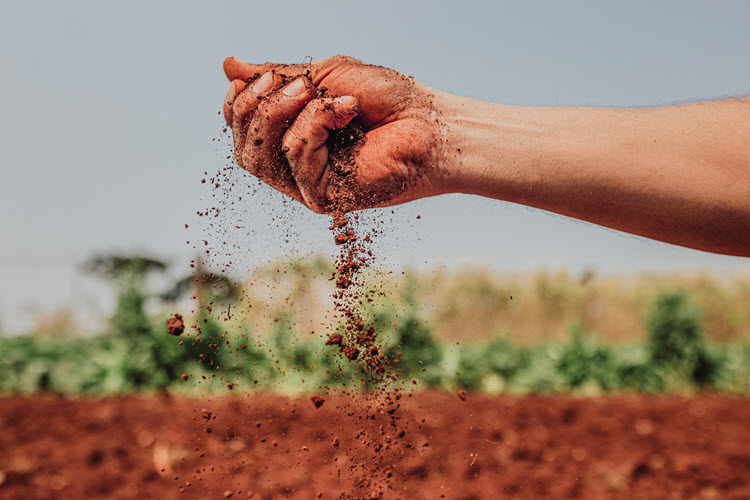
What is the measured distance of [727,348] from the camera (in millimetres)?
7668

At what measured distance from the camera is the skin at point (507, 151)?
5.91 feet

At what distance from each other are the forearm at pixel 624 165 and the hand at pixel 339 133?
129mm

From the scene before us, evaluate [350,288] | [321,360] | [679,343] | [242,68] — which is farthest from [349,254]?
[679,343]

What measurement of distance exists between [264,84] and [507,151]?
94cm

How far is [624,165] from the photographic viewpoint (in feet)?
6.04

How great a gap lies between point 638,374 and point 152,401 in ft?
18.8

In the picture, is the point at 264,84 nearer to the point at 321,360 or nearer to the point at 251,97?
the point at 251,97

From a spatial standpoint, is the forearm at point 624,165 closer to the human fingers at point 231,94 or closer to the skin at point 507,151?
the skin at point 507,151

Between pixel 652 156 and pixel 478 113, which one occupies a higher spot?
pixel 478 113

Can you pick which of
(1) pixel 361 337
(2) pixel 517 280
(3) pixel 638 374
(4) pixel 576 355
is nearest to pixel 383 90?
(1) pixel 361 337

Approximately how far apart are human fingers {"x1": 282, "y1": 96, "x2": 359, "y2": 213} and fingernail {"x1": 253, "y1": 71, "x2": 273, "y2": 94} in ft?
0.55

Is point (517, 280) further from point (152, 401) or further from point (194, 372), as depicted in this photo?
point (152, 401)

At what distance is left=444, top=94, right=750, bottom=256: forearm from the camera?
178cm

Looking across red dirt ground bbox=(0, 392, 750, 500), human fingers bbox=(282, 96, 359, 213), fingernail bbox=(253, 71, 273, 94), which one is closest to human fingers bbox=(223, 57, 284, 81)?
fingernail bbox=(253, 71, 273, 94)
